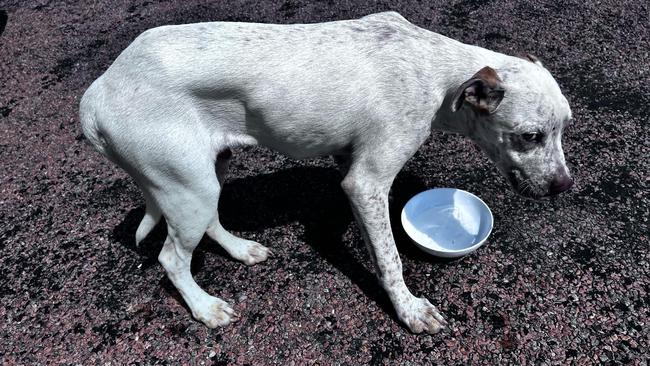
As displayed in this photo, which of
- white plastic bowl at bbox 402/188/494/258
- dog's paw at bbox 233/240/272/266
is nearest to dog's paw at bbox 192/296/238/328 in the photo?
dog's paw at bbox 233/240/272/266

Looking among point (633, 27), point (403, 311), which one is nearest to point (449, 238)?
point (403, 311)

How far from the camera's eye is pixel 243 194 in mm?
4215

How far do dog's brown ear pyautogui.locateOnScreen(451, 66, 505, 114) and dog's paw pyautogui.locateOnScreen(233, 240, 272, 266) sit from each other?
5.48 feet

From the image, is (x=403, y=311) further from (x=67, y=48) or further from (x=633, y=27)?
(x=67, y=48)

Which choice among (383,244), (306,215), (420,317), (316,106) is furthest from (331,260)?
(316,106)

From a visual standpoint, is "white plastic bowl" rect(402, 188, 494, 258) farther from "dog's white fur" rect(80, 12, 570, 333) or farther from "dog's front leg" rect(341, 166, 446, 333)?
"dog's white fur" rect(80, 12, 570, 333)

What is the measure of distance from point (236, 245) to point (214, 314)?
56 centimetres

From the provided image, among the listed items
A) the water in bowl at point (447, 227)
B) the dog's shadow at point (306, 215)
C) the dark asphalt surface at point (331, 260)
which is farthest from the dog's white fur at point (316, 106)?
the water in bowl at point (447, 227)

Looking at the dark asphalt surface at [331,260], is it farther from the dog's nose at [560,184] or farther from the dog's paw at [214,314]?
the dog's nose at [560,184]

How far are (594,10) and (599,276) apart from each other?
367cm

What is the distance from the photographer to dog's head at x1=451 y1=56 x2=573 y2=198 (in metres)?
2.77

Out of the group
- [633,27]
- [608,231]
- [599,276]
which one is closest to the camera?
[599,276]

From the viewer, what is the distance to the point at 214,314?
3270mm

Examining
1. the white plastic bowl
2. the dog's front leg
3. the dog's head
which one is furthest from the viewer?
the white plastic bowl
